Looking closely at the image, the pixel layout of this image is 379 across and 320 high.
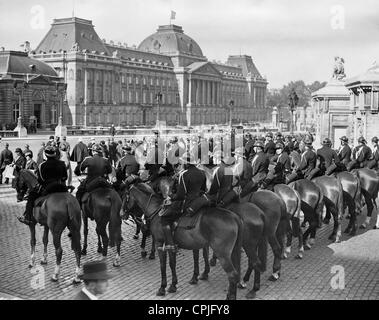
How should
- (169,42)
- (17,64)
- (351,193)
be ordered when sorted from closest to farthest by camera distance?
(351,193), (17,64), (169,42)

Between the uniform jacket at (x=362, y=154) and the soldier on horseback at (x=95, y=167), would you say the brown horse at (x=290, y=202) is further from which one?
the uniform jacket at (x=362, y=154)

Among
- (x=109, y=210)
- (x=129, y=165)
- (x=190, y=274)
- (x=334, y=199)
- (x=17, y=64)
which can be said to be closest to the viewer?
(x=190, y=274)

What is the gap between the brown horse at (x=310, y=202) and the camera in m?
13.8

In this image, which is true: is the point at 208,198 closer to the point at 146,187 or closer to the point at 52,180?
the point at 146,187

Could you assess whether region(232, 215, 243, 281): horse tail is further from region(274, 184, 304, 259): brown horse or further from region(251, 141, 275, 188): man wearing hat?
region(251, 141, 275, 188): man wearing hat

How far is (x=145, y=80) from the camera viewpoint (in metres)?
114

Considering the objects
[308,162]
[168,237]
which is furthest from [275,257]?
[308,162]

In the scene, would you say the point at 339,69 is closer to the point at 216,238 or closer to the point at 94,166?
the point at 94,166

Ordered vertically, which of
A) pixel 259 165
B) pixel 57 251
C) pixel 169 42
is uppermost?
pixel 169 42

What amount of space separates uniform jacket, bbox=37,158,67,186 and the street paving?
1.90 m

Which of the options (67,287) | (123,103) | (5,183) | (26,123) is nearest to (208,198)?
(67,287)

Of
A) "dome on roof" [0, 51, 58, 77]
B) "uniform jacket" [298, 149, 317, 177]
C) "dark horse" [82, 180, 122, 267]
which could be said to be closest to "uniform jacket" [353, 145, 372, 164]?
"uniform jacket" [298, 149, 317, 177]

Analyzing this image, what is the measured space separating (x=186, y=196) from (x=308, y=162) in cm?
598

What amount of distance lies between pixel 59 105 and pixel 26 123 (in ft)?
26.1
